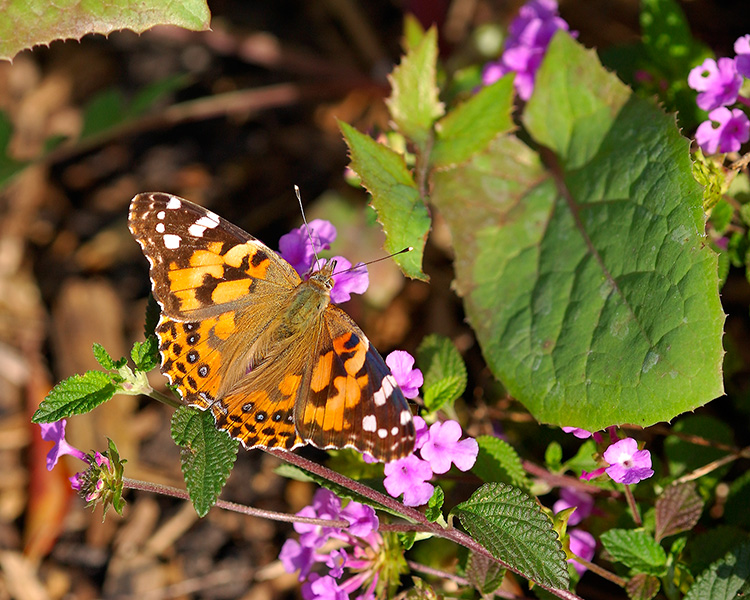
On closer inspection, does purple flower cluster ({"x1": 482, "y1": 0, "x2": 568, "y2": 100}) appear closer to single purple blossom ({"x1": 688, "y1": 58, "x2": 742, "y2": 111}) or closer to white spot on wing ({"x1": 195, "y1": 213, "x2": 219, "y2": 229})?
single purple blossom ({"x1": 688, "y1": 58, "x2": 742, "y2": 111})

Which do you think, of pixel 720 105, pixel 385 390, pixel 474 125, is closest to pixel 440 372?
pixel 385 390

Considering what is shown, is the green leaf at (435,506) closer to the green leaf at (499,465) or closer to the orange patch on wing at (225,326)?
the green leaf at (499,465)

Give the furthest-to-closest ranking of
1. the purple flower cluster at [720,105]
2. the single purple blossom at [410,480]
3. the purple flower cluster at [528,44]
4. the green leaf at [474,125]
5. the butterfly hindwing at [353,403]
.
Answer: the purple flower cluster at [528,44]
the green leaf at [474,125]
the purple flower cluster at [720,105]
the single purple blossom at [410,480]
the butterfly hindwing at [353,403]

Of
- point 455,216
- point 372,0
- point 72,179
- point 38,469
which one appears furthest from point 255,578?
point 372,0

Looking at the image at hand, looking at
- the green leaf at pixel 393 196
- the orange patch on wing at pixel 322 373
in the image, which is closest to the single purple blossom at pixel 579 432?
the green leaf at pixel 393 196

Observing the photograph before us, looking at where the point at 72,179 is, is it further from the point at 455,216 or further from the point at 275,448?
the point at 275,448

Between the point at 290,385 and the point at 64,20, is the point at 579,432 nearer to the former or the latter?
the point at 290,385

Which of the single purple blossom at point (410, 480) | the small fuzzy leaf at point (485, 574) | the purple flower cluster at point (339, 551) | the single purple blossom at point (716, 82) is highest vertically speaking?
the single purple blossom at point (716, 82)
